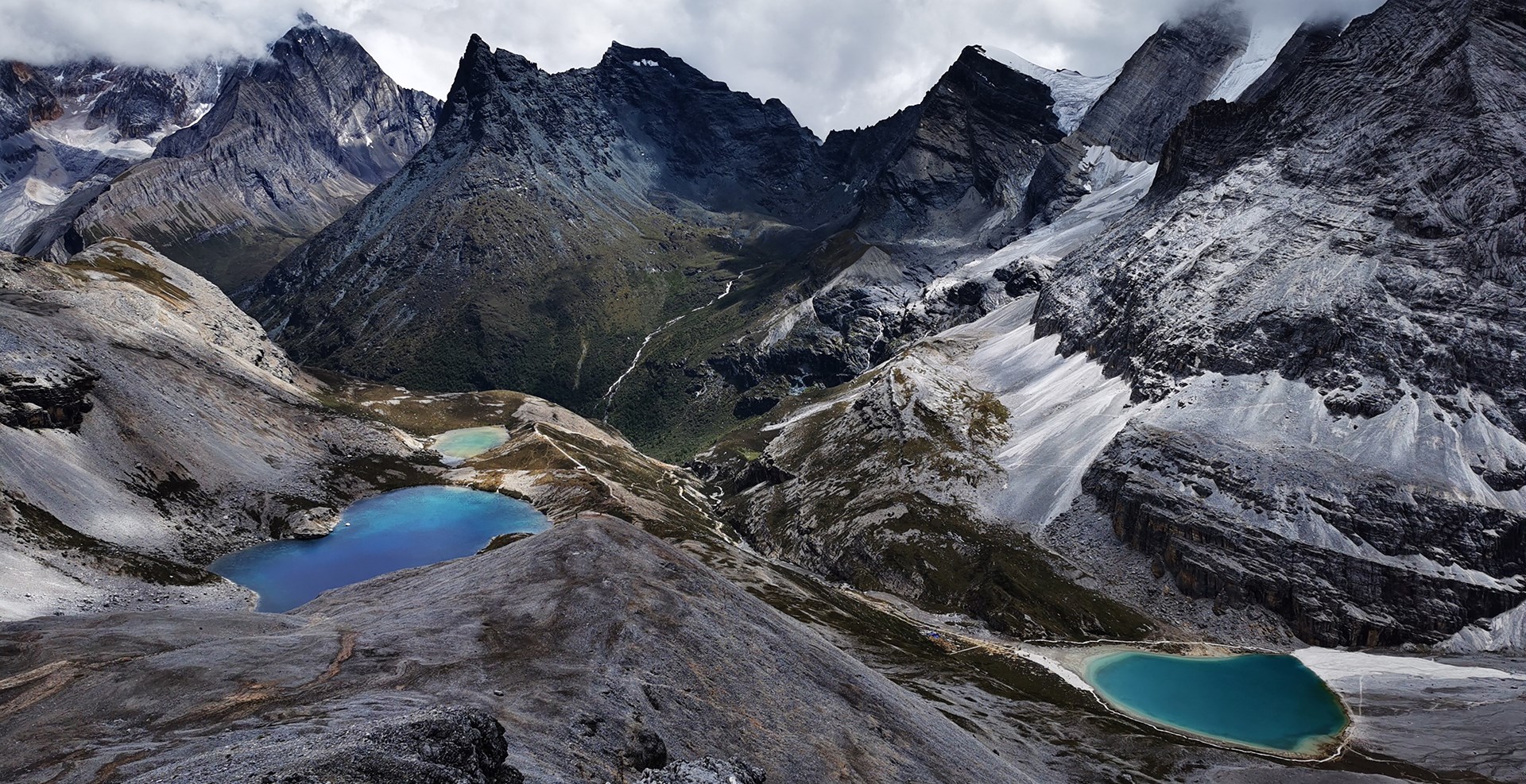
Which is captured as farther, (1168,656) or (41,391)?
(1168,656)

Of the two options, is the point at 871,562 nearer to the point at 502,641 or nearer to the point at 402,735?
the point at 502,641

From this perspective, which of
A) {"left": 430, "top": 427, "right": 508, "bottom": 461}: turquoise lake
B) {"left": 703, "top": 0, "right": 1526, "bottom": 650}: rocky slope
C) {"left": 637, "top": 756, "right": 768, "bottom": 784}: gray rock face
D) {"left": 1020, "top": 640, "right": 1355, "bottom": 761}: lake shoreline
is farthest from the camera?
{"left": 430, "top": 427, "right": 508, "bottom": 461}: turquoise lake

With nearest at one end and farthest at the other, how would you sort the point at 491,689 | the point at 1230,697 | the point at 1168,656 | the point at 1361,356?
the point at 491,689
the point at 1230,697
the point at 1168,656
the point at 1361,356

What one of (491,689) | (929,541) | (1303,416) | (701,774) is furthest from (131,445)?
(1303,416)

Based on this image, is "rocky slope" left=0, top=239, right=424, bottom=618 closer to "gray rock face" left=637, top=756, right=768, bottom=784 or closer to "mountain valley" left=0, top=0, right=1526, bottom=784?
"mountain valley" left=0, top=0, right=1526, bottom=784

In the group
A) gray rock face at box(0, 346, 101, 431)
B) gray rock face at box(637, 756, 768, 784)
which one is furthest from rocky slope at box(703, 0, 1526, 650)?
gray rock face at box(0, 346, 101, 431)

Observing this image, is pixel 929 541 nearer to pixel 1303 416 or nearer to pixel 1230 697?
pixel 1230 697

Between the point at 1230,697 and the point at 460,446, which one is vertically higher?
the point at 460,446

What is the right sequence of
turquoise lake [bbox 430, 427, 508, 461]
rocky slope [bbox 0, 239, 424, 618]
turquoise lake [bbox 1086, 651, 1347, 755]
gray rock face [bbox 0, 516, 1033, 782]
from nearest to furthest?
gray rock face [bbox 0, 516, 1033, 782] < rocky slope [bbox 0, 239, 424, 618] < turquoise lake [bbox 1086, 651, 1347, 755] < turquoise lake [bbox 430, 427, 508, 461]
